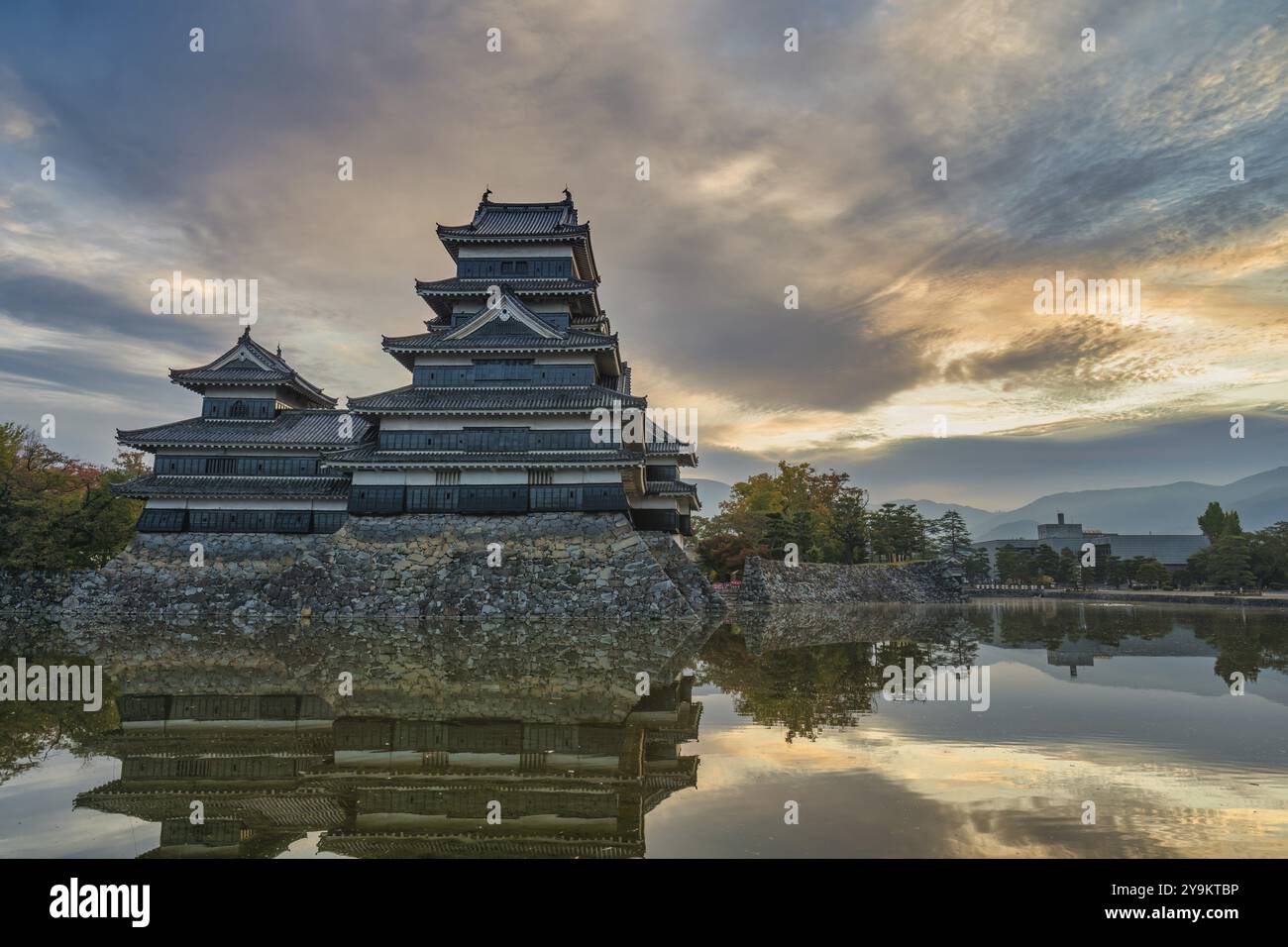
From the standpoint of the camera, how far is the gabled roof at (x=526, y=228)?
32.8 metres

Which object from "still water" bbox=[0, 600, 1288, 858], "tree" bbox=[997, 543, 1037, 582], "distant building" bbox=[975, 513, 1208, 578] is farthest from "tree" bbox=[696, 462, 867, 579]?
"distant building" bbox=[975, 513, 1208, 578]

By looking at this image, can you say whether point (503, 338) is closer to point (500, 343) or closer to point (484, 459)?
point (500, 343)

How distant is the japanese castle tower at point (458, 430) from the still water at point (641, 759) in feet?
38.3

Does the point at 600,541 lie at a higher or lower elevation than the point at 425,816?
higher

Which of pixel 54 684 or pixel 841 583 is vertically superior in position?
pixel 54 684

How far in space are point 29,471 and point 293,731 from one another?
145ft

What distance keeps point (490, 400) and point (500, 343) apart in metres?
2.65

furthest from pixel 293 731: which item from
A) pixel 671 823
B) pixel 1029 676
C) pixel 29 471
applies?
pixel 29 471

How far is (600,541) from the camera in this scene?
26.7m

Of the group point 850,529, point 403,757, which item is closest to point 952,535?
point 850,529

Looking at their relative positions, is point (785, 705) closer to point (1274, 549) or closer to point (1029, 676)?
point (1029, 676)

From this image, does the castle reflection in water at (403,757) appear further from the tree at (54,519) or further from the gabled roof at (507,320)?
the tree at (54,519)

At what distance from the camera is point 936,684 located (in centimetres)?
1327
